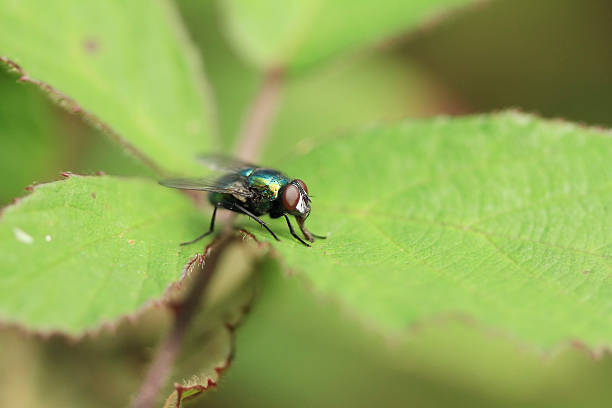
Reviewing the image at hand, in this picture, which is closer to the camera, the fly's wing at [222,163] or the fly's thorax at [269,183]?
the fly's thorax at [269,183]

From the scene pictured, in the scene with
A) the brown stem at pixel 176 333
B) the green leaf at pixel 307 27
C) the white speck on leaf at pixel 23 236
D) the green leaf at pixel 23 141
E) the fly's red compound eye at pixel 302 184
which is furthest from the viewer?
the green leaf at pixel 307 27

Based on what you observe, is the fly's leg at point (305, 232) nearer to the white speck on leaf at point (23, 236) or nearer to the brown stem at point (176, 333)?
the brown stem at point (176, 333)

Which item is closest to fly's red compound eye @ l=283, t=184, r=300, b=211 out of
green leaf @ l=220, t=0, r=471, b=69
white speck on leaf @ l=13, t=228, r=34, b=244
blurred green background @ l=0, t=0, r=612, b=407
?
blurred green background @ l=0, t=0, r=612, b=407

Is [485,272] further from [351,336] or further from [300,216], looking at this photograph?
[351,336]

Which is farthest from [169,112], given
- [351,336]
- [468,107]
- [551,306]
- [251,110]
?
[468,107]

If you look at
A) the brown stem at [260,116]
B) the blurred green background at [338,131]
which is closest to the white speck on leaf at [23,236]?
the blurred green background at [338,131]

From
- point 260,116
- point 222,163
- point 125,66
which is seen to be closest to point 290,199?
point 222,163
